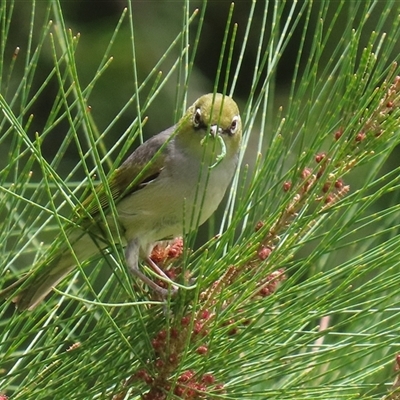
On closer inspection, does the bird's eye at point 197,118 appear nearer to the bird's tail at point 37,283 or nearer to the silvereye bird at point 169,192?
the silvereye bird at point 169,192

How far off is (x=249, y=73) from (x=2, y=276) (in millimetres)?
3202

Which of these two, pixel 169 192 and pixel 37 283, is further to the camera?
pixel 169 192

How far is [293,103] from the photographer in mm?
1275

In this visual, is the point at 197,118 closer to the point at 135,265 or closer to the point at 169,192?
the point at 169,192

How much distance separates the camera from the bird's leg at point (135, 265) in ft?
4.82

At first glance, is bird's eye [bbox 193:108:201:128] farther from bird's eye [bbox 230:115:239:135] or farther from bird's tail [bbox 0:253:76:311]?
bird's tail [bbox 0:253:76:311]

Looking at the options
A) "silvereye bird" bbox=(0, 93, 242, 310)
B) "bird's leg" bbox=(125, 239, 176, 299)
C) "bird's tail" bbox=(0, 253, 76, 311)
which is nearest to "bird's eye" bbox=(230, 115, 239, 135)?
"silvereye bird" bbox=(0, 93, 242, 310)

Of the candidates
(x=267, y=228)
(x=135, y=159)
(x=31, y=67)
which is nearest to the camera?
(x=267, y=228)

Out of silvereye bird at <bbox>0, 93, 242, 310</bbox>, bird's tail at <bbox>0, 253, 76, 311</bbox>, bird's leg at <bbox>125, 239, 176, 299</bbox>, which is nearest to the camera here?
bird's tail at <bbox>0, 253, 76, 311</bbox>

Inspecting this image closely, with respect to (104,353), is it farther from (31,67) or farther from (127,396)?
(31,67)

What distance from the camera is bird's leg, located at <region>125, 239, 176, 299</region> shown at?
4.82 feet

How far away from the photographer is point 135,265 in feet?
5.38

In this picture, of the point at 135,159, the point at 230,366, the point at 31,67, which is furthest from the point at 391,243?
the point at 135,159

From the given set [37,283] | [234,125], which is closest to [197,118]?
[234,125]
